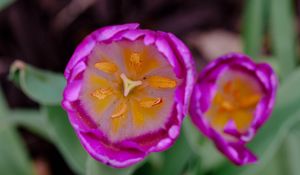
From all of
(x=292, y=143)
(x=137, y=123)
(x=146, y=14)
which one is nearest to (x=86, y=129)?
(x=137, y=123)

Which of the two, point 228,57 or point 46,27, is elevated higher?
point 228,57

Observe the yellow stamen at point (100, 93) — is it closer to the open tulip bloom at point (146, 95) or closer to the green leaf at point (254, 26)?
the open tulip bloom at point (146, 95)

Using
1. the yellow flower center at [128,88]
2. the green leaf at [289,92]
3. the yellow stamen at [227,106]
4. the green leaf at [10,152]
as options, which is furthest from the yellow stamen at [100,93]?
the green leaf at [10,152]

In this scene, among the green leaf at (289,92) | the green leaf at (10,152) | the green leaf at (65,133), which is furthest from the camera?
the green leaf at (10,152)

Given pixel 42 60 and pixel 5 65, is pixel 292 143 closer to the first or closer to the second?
pixel 42 60

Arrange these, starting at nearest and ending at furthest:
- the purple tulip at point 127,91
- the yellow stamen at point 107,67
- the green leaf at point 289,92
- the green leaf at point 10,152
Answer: the purple tulip at point 127,91, the yellow stamen at point 107,67, the green leaf at point 289,92, the green leaf at point 10,152

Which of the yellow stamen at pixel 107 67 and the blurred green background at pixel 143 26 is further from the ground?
the yellow stamen at pixel 107 67
